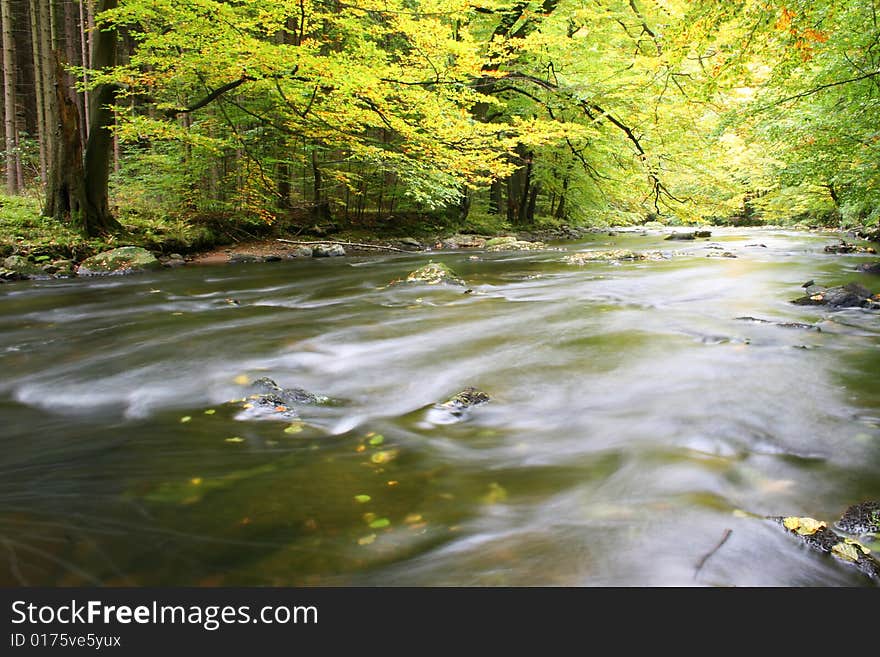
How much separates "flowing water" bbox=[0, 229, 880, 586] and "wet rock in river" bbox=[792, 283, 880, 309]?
0.43 metres

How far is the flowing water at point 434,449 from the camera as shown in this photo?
6.68 feet

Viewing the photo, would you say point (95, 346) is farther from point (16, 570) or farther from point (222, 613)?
point (222, 613)

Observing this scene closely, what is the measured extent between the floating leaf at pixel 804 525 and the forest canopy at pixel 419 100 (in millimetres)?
4586

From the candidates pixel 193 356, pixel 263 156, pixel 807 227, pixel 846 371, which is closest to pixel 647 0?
pixel 263 156

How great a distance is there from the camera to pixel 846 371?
14.3ft

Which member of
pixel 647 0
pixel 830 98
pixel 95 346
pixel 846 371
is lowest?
pixel 95 346

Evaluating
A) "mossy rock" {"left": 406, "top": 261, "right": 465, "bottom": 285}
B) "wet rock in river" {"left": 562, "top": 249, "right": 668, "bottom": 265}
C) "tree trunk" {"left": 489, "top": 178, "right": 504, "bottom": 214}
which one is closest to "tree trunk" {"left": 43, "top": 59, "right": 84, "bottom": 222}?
"mossy rock" {"left": 406, "top": 261, "right": 465, "bottom": 285}

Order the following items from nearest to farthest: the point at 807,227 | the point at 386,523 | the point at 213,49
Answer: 1. the point at 386,523
2. the point at 213,49
3. the point at 807,227

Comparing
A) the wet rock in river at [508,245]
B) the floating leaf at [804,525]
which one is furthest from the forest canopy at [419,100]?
the floating leaf at [804,525]

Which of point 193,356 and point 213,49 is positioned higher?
point 213,49

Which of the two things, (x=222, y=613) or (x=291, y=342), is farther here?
(x=291, y=342)

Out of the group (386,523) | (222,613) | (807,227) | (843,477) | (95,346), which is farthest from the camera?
→ (807,227)

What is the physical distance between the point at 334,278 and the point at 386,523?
8755mm

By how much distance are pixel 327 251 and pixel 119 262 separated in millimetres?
5087
